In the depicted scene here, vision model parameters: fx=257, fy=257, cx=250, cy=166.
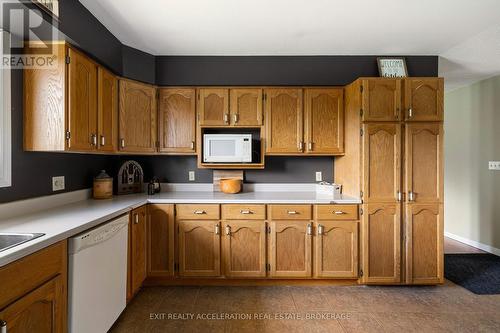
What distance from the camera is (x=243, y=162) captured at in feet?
8.86

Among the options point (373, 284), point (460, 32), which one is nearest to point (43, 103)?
point (373, 284)

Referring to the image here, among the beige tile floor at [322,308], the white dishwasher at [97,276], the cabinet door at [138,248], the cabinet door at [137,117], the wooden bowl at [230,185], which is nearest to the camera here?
the white dishwasher at [97,276]

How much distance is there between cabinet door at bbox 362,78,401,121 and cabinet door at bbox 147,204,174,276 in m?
2.07

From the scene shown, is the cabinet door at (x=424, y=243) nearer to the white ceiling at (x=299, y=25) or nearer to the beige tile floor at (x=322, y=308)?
the beige tile floor at (x=322, y=308)

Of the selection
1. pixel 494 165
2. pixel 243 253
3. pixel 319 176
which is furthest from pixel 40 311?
pixel 494 165

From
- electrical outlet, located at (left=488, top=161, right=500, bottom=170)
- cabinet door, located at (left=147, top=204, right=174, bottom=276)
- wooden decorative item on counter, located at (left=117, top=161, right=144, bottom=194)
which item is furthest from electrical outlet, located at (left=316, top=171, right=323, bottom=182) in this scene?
electrical outlet, located at (left=488, top=161, right=500, bottom=170)

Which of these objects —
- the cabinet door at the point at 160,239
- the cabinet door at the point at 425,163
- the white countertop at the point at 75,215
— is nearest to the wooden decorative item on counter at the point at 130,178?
the white countertop at the point at 75,215

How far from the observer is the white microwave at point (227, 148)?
8.76 ft

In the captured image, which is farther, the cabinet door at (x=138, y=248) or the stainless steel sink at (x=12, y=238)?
the cabinet door at (x=138, y=248)

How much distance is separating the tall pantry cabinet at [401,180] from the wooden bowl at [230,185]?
125cm

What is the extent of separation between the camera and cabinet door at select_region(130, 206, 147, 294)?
2.15m

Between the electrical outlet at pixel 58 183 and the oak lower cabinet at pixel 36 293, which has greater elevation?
the electrical outlet at pixel 58 183

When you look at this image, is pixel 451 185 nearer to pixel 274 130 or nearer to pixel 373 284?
pixel 373 284
